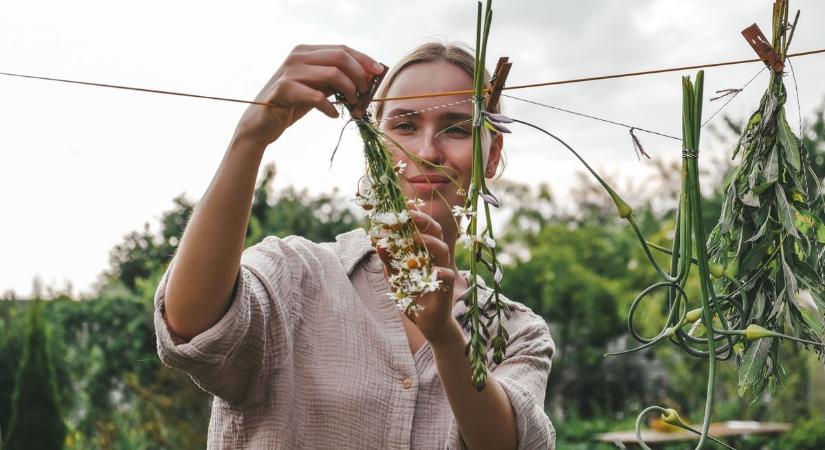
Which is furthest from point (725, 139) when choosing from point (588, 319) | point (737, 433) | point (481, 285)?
point (481, 285)

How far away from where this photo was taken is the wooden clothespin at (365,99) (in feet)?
5.30

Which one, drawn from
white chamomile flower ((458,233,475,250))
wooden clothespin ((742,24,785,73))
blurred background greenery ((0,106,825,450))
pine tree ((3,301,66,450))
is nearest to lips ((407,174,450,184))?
white chamomile flower ((458,233,475,250))

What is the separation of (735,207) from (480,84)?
630 mm

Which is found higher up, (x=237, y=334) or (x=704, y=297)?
(x=704, y=297)

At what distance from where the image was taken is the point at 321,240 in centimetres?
970

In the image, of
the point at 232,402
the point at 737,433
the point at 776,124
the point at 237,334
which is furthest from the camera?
the point at 737,433

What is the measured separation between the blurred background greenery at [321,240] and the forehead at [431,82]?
374cm

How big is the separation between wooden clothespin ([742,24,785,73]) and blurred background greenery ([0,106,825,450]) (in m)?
3.96

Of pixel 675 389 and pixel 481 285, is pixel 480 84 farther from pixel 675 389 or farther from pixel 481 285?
pixel 675 389

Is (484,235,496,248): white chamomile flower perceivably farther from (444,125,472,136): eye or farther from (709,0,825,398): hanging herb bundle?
(444,125,472,136): eye

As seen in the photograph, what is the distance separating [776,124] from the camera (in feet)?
5.50

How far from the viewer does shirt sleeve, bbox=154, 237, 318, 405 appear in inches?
70.5

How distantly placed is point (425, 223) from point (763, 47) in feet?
2.34

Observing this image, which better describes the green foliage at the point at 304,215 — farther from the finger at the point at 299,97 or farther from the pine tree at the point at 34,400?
the finger at the point at 299,97
